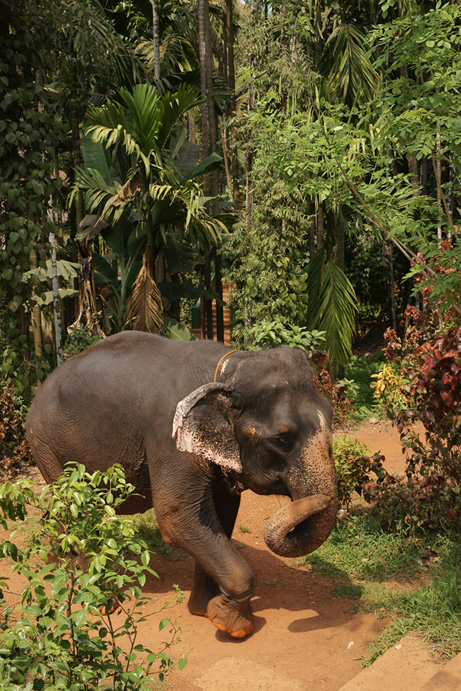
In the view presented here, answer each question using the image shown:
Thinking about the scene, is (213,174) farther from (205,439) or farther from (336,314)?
(205,439)

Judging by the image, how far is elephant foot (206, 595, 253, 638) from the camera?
186 inches

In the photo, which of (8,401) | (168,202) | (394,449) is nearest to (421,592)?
(394,449)

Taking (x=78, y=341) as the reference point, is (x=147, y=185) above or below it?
above

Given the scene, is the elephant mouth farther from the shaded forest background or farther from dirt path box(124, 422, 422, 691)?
the shaded forest background

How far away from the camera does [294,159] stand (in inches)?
250

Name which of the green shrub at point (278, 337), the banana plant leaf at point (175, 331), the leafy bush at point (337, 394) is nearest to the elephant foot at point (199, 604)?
the green shrub at point (278, 337)

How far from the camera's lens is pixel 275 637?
4.83m

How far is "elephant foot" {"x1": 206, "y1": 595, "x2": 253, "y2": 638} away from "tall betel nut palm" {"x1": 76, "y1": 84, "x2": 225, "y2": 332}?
541 centimetres

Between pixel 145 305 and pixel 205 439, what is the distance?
5.48 m

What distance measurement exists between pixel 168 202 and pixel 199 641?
6.67 m

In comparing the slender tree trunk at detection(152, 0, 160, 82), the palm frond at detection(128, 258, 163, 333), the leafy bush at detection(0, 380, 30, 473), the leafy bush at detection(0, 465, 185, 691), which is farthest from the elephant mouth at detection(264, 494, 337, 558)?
the slender tree trunk at detection(152, 0, 160, 82)

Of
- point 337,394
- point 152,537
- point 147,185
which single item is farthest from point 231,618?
point 147,185

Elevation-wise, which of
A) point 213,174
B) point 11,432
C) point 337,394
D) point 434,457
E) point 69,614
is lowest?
point 337,394

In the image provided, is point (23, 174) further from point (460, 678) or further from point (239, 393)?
point (460, 678)
